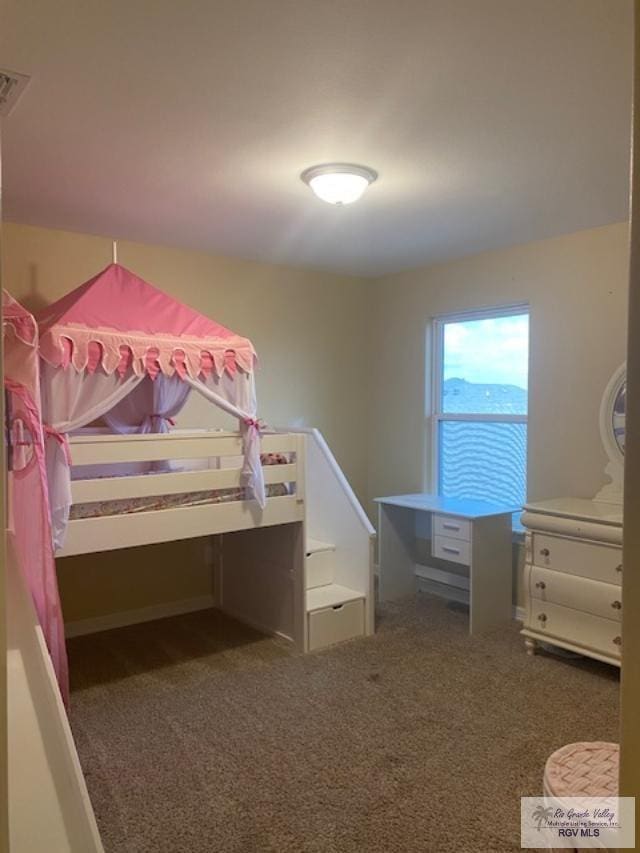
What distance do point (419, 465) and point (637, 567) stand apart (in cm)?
421

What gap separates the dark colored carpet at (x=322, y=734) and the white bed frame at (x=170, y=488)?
778 millimetres

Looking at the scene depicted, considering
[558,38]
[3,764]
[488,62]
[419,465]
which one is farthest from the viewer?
[419,465]

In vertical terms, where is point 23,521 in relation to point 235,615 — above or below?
above

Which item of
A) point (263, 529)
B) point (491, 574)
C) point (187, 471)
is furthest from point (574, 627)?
point (187, 471)

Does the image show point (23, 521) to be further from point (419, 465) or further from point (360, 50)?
point (419, 465)

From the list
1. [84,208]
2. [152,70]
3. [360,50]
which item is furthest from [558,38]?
[84,208]

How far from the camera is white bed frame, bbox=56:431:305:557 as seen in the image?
283 cm

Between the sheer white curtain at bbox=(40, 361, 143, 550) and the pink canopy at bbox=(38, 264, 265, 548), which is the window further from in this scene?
the sheer white curtain at bbox=(40, 361, 143, 550)

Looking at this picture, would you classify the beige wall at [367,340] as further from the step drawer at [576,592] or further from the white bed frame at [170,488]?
the white bed frame at [170,488]

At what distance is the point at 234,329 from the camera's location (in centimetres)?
445

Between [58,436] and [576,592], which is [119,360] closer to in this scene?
[58,436]

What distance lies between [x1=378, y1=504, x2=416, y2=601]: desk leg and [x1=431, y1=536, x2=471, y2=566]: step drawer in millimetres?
473

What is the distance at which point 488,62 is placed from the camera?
74.3 inches

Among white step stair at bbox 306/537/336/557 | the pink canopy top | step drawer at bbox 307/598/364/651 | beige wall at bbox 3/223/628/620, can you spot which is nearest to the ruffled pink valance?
the pink canopy top
